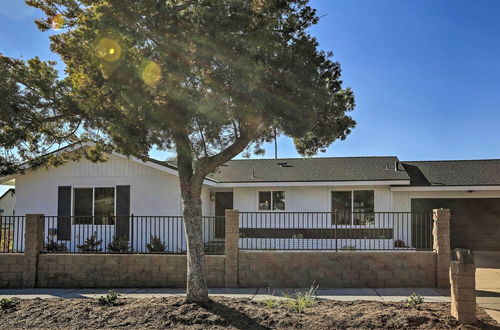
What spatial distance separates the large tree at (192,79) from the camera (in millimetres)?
6406

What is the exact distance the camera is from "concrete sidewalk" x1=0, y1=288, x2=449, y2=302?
8836mm

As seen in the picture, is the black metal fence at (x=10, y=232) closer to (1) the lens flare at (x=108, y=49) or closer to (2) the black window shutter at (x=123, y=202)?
(2) the black window shutter at (x=123, y=202)

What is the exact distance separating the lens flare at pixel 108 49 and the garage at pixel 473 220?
1353cm

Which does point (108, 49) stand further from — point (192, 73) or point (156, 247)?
point (156, 247)

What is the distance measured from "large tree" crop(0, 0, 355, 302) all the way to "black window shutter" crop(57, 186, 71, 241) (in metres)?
7.87

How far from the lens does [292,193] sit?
17047mm

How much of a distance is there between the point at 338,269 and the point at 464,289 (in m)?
3.83

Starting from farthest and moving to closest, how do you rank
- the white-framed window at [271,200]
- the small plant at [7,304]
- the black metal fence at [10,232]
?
1. the white-framed window at [271,200]
2. the black metal fence at [10,232]
3. the small plant at [7,304]

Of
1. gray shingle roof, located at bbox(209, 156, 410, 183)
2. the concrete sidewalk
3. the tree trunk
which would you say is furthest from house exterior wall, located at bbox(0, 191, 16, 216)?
the tree trunk

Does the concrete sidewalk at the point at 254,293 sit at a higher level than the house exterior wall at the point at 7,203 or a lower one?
lower

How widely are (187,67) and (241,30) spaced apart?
97 centimetres

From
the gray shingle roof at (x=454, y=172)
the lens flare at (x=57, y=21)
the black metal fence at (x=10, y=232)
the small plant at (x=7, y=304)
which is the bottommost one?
the small plant at (x=7, y=304)

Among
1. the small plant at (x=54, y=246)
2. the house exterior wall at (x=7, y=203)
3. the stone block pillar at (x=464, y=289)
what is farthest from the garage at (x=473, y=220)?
the house exterior wall at (x=7, y=203)

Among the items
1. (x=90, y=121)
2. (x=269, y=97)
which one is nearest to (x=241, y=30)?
(x=269, y=97)
